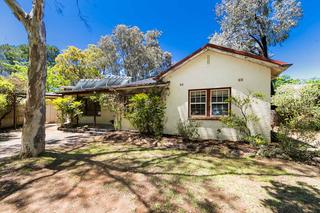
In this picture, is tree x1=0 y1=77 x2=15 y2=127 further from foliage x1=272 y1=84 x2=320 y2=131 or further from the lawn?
foliage x1=272 y1=84 x2=320 y2=131

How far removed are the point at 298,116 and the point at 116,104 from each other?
998 cm

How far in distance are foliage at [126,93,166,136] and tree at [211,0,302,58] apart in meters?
14.0

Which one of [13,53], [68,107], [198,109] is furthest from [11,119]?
[13,53]

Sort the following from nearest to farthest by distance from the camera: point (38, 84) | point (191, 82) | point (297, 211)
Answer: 1. point (297, 211)
2. point (38, 84)
3. point (191, 82)

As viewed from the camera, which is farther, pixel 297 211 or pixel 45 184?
pixel 45 184

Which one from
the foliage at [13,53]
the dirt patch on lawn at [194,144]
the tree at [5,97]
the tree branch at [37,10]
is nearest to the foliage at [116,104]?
the dirt patch on lawn at [194,144]

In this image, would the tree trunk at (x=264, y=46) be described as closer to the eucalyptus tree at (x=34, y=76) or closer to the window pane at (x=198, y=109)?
the window pane at (x=198, y=109)

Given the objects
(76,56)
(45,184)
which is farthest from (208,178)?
(76,56)

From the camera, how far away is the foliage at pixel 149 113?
32.4ft

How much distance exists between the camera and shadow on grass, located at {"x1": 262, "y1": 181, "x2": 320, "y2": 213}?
3.38m

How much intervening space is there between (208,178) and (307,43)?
20.6 metres

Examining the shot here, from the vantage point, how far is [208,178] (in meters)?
4.78

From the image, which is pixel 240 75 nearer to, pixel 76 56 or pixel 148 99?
pixel 148 99

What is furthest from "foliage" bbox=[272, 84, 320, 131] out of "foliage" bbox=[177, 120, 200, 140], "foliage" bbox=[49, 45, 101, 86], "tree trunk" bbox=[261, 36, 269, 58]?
"foliage" bbox=[49, 45, 101, 86]
